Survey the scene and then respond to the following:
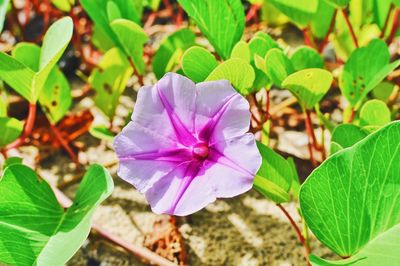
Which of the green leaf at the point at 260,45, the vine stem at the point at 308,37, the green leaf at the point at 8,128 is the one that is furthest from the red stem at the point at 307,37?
the green leaf at the point at 8,128

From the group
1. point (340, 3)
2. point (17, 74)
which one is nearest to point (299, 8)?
point (340, 3)

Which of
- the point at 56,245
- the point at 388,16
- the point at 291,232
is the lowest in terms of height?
the point at 291,232

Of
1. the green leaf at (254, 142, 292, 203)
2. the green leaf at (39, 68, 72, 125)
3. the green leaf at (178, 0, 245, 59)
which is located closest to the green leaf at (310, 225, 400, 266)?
the green leaf at (254, 142, 292, 203)

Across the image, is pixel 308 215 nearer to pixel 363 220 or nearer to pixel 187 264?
pixel 363 220

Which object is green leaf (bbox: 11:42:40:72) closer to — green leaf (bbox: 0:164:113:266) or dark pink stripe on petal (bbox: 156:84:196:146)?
green leaf (bbox: 0:164:113:266)

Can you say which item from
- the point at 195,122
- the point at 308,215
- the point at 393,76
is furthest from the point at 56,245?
the point at 393,76

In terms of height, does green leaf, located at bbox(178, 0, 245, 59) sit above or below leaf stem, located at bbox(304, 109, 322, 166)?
above

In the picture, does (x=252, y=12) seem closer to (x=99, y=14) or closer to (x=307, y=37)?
(x=307, y=37)
